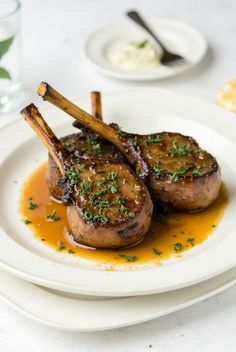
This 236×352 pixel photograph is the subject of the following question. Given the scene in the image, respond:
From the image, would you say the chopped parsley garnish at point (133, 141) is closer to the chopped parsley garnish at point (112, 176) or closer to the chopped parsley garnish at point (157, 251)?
the chopped parsley garnish at point (112, 176)

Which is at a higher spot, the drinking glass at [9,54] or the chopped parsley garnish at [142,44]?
the drinking glass at [9,54]

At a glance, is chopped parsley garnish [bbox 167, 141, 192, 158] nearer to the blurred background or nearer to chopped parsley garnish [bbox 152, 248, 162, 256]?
chopped parsley garnish [bbox 152, 248, 162, 256]

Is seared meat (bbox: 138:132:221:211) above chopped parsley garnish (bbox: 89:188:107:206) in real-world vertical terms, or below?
below

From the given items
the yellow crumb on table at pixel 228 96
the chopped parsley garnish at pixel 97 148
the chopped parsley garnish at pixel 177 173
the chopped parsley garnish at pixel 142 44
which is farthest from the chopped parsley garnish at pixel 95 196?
the chopped parsley garnish at pixel 142 44

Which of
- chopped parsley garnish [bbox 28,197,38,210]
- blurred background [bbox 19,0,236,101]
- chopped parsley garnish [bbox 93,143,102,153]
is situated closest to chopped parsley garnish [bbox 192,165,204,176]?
chopped parsley garnish [bbox 93,143,102,153]

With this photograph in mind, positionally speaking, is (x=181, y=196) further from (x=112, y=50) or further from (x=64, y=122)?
(x=112, y=50)
